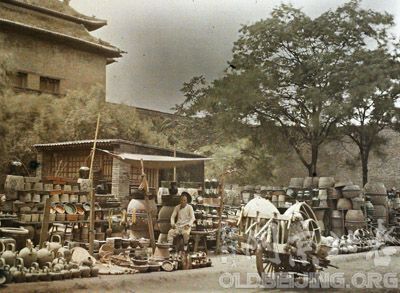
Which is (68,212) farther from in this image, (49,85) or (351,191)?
(49,85)

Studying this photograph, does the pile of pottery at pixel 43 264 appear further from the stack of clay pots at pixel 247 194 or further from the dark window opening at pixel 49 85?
the dark window opening at pixel 49 85

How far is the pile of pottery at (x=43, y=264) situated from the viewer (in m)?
6.34

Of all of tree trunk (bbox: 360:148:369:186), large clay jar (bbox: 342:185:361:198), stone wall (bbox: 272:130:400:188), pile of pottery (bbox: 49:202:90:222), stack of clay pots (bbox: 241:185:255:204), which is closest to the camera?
pile of pottery (bbox: 49:202:90:222)

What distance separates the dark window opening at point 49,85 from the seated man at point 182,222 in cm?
1015

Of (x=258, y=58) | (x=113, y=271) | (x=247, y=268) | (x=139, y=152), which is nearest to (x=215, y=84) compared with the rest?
(x=258, y=58)

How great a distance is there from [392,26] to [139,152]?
31.4 feet

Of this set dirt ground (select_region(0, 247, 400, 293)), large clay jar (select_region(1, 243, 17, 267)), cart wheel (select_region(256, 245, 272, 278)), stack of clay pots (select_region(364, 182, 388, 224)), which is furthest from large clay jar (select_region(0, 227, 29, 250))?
stack of clay pots (select_region(364, 182, 388, 224))

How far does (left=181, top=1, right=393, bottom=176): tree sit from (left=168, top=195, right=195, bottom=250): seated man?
24.0 ft

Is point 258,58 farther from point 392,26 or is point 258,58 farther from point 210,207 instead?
point 210,207

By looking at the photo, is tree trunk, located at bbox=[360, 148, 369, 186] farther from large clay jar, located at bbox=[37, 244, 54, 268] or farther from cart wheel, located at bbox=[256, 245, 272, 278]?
large clay jar, located at bbox=[37, 244, 54, 268]

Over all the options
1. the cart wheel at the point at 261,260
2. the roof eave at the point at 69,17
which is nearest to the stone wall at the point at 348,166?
the roof eave at the point at 69,17

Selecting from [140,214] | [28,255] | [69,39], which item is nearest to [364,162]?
[140,214]

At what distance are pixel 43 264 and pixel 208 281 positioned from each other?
2548mm

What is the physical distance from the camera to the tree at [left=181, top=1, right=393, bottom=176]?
15.4 metres
